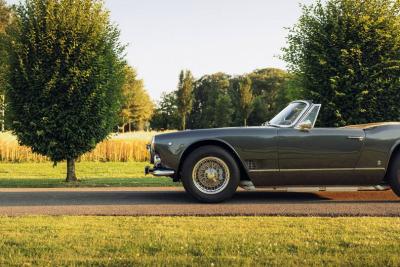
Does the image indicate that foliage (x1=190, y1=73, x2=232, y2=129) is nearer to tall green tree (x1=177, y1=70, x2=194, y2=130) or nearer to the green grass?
tall green tree (x1=177, y1=70, x2=194, y2=130)

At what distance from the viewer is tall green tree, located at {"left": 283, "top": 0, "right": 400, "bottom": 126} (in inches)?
527

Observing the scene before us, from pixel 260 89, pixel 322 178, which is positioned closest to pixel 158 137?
pixel 322 178

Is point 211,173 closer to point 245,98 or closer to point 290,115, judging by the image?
point 290,115

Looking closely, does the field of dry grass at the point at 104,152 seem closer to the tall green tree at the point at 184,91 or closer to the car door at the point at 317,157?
the car door at the point at 317,157

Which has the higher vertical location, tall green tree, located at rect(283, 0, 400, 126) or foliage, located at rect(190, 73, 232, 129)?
foliage, located at rect(190, 73, 232, 129)

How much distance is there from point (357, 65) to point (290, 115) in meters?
6.40

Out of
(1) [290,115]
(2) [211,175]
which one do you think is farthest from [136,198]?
(1) [290,115]

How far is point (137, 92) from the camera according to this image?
60.8 m

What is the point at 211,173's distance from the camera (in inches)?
296

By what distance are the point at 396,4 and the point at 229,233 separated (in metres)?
11.5

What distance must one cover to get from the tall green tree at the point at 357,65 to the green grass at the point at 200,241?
788cm

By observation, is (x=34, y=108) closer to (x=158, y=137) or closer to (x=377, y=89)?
(x=158, y=137)

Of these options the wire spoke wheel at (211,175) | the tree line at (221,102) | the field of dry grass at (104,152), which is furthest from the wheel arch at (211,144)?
the tree line at (221,102)

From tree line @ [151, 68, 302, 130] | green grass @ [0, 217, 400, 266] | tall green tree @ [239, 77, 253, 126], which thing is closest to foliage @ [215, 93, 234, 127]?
tree line @ [151, 68, 302, 130]
